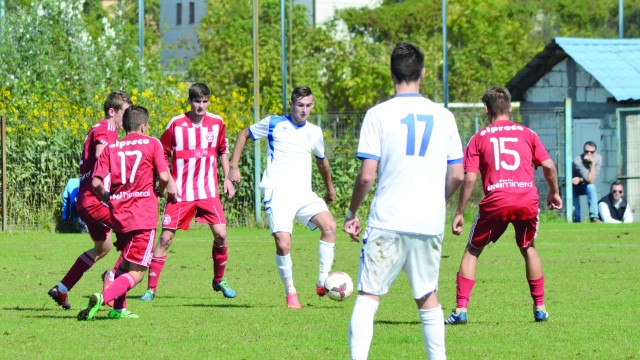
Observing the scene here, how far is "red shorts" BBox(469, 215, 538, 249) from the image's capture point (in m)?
10.6

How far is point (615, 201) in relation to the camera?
26781 millimetres

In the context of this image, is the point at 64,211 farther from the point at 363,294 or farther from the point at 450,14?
the point at 450,14

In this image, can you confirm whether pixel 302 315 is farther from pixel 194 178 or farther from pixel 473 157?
pixel 194 178

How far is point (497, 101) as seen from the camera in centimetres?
1052

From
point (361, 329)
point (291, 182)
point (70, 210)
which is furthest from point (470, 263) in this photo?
point (70, 210)

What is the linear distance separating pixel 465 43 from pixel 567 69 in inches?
1433

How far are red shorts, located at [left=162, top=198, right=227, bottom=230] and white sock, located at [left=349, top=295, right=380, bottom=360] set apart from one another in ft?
18.9

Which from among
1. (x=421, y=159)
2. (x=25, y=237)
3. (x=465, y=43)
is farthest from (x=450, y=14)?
(x=421, y=159)

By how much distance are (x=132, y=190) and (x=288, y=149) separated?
6.42 feet

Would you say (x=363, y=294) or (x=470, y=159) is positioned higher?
(x=470, y=159)

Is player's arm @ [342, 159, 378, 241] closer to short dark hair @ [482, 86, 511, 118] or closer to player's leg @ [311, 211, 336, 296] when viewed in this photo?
short dark hair @ [482, 86, 511, 118]

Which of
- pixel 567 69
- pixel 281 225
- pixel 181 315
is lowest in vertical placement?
pixel 181 315

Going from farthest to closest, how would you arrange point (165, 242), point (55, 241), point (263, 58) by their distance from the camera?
point (263, 58)
point (55, 241)
point (165, 242)

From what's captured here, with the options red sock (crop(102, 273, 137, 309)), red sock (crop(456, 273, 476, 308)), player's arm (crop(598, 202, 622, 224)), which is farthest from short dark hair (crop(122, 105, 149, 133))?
player's arm (crop(598, 202, 622, 224))
